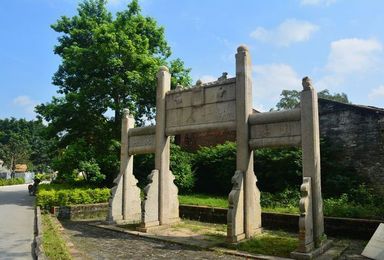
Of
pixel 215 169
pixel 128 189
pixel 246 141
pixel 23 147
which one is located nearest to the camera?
pixel 246 141

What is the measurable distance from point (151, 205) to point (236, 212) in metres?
3.53

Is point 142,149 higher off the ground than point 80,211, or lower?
higher

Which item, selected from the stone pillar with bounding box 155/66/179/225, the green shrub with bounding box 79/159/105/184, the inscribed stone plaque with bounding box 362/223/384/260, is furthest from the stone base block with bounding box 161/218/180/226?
the green shrub with bounding box 79/159/105/184

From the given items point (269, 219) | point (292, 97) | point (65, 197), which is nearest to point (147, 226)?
point (269, 219)

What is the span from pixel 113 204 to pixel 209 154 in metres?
8.65

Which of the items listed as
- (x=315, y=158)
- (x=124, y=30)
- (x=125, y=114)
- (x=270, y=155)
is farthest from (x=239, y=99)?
(x=124, y=30)

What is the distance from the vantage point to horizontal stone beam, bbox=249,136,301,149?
365 inches

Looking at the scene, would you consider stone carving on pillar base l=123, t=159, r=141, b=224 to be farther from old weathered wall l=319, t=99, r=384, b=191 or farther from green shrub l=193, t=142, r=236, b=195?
old weathered wall l=319, t=99, r=384, b=191

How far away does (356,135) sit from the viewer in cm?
1658

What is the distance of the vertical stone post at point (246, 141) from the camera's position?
9.96m

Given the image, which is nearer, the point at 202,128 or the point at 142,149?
the point at 202,128

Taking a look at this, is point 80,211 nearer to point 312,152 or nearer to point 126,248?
point 126,248

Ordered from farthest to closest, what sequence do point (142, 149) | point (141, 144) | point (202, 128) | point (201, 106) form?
1. point (141, 144)
2. point (142, 149)
3. point (201, 106)
4. point (202, 128)

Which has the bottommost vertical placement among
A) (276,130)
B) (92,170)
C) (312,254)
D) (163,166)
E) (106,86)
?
(312,254)
